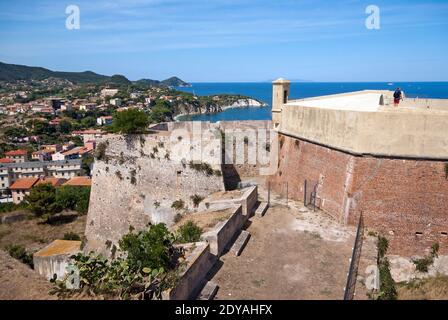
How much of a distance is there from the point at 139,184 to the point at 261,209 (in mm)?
6860

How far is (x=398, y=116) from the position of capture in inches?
472

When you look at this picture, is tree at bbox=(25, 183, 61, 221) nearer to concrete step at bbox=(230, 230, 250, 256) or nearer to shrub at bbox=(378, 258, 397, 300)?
concrete step at bbox=(230, 230, 250, 256)

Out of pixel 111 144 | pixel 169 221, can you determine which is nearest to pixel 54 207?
pixel 111 144

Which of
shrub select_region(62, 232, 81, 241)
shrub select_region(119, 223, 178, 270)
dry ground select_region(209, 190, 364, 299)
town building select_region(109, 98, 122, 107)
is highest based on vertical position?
town building select_region(109, 98, 122, 107)

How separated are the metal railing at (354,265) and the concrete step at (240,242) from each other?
3443 mm

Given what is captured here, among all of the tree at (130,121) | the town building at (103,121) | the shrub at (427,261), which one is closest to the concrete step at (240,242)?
the shrub at (427,261)

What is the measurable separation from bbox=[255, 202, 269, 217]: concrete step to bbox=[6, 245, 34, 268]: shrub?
15531 millimetres

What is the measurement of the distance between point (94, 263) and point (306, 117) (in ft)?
35.4

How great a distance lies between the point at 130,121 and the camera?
685 inches

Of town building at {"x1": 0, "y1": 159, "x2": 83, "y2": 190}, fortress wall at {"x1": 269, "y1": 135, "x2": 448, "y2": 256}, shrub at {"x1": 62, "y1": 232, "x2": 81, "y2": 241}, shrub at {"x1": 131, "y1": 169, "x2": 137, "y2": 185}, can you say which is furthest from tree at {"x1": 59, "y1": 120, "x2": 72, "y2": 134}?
fortress wall at {"x1": 269, "y1": 135, "x2": 448, "y2": 256}

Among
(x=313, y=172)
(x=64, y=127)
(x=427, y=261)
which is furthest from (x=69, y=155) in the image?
(x=427, y=261)

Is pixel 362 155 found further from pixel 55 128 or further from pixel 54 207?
pixel 55 128

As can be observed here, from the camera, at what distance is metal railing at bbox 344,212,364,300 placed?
8.84 meters

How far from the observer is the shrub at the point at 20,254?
70.9 feet
